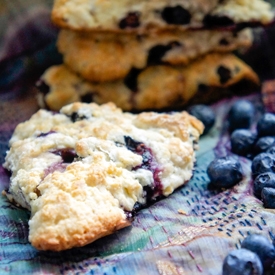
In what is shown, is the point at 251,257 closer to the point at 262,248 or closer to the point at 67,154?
the point at 262,248

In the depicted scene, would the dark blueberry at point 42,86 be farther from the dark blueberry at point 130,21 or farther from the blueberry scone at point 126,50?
the dark blueberry at point 130,21

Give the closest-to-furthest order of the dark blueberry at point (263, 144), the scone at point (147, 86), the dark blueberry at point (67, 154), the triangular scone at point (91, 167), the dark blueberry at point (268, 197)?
the triangular scone at point (91, 167)
the dark blueberry at point (268, 197)
the dark blueberry at point (67, 154)
the dark blueberry at point (263, 144)
the scone at point (147, 86)

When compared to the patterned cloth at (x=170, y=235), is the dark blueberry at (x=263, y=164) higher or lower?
lower

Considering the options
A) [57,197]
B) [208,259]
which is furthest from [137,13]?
[208,259]

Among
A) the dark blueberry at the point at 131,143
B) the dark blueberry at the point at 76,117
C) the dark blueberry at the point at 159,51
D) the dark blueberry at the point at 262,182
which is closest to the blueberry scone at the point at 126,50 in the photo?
the dark blueberry at the point at 159,51

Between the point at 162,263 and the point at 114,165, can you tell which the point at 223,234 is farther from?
the point at 114,165

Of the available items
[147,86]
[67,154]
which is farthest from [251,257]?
[147,86]
